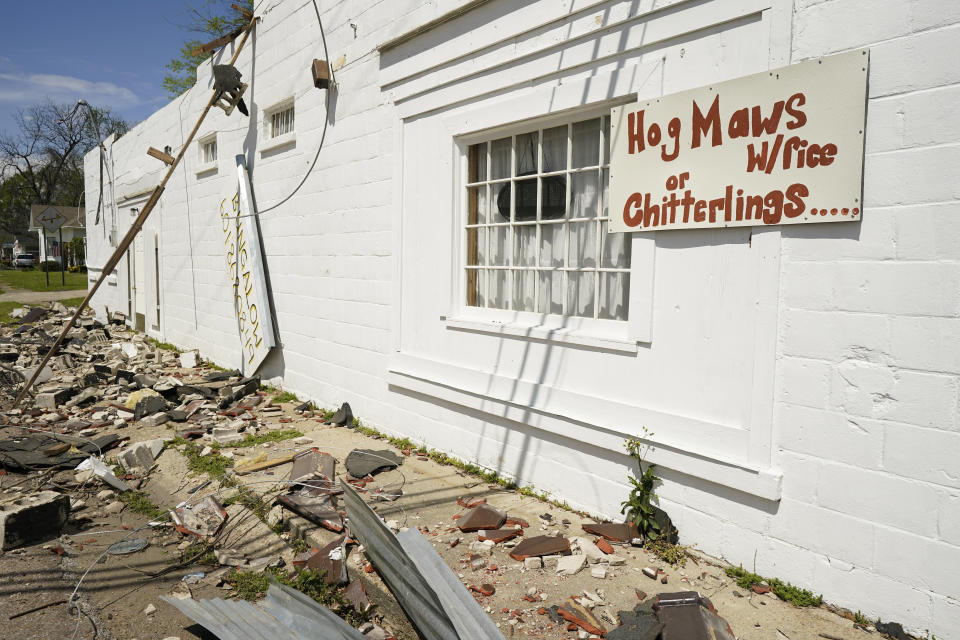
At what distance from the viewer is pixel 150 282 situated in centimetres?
1303

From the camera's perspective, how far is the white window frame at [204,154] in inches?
391

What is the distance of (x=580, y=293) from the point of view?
4434 mm

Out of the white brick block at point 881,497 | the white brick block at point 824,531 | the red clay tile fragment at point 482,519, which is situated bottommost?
the red clay tile fragment at point 482,519

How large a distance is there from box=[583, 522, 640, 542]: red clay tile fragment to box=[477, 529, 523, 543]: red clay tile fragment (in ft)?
1.51

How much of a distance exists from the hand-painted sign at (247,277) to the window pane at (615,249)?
516 centimetres

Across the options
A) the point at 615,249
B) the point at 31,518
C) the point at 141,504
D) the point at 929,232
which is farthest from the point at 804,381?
the point at 31,518

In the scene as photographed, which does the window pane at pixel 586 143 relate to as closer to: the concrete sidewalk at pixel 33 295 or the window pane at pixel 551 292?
the window pane at pixel 551 292

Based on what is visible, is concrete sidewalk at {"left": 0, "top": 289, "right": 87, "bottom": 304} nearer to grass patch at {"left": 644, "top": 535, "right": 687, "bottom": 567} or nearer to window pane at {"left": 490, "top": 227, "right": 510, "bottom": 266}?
window pane at {"left": 490, "top": 227, "right": 510, "bottom": 266}

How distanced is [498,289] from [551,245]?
69 centimetres

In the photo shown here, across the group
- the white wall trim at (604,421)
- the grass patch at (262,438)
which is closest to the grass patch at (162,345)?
the grass patch at (262,438)

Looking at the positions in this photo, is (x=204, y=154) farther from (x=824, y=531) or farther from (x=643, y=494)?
(x=824, y=531)

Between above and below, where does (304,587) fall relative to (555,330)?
below

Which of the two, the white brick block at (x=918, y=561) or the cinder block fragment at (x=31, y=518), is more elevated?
the white brick block at (x=918, y=561)

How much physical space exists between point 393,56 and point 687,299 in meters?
3.94
